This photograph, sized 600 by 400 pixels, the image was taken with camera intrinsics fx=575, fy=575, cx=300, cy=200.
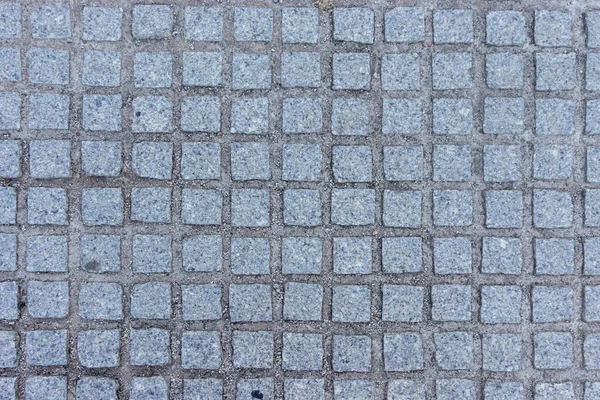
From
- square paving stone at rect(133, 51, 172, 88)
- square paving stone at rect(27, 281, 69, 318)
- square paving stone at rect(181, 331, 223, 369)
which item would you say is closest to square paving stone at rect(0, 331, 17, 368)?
square paving stone at rect(27, 281, 69, 318)

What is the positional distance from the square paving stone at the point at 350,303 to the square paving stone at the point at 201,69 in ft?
4.10

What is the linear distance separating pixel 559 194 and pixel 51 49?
2.72m

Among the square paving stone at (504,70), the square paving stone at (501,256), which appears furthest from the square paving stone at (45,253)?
the square paving stone at (504,70)

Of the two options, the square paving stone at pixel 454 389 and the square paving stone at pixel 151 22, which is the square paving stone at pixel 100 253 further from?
the square paving stone at pixel 454 389

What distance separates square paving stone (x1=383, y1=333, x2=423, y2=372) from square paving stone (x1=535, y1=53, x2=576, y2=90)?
57.7 inches

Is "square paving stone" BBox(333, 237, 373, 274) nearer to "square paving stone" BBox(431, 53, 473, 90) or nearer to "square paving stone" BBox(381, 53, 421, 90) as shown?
"square paving stone" BBox(381, 53, 421, 90)

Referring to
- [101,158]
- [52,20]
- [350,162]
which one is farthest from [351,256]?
[52,20]

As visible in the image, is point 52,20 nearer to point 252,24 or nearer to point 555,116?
point 252,24

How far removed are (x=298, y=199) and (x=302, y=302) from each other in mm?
533

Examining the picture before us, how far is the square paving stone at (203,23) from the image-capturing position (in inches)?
117

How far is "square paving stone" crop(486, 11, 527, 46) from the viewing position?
9.74 feet

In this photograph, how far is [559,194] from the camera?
2.97m

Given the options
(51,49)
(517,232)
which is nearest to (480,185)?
(517,232)

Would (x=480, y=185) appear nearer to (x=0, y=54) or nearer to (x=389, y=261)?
(x=389, y=261)
